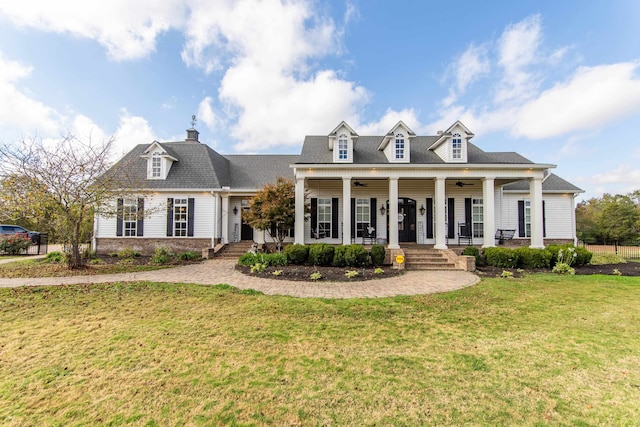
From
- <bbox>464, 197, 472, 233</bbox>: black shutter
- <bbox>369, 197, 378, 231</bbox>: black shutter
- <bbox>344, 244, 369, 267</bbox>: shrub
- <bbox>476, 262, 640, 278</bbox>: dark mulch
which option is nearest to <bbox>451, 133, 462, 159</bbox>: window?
<bbox>464, 197, 472, 233</bbox>: black shutter

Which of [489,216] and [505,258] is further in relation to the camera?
[489,216]

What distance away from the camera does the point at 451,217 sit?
1471 cm

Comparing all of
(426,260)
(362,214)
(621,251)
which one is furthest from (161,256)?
(621,251)

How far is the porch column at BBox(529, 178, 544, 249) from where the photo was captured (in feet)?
40.3

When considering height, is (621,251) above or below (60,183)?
below

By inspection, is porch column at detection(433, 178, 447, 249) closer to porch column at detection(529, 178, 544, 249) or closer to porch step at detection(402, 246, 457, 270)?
porch step at detection(402, 246, 457, 270)

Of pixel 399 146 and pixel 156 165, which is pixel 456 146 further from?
pixel 156 165

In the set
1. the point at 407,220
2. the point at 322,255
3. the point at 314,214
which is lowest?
the point at 322,255

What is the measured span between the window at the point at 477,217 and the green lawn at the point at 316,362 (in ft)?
29.9

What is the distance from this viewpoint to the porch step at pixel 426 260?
10.7 m

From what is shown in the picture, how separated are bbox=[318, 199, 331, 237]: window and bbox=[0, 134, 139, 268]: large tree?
29.8 ft

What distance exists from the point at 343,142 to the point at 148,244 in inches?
473

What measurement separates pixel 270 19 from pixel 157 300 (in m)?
11.3

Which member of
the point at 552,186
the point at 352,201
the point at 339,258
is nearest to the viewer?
the point at 339,258
